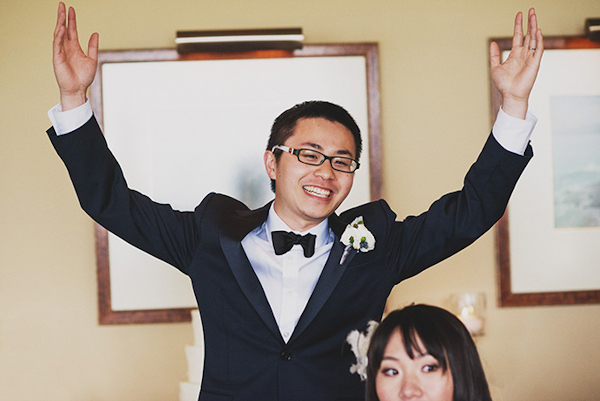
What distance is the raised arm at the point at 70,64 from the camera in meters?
1.85

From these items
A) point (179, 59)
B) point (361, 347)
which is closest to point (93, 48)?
point (361, 347)

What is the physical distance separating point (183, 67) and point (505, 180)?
1.88 meters

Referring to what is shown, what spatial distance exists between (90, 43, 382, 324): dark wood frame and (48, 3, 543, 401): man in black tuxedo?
1.13 m

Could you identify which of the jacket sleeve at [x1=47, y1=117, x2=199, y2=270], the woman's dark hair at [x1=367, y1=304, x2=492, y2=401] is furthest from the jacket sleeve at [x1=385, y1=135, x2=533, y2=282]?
the jacket sleeve at [x1=47, y1=117, x2=199, y2=270]

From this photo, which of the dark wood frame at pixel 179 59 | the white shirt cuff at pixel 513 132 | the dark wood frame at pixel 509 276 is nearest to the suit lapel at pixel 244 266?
the white shirt cuff at pixel 513 132

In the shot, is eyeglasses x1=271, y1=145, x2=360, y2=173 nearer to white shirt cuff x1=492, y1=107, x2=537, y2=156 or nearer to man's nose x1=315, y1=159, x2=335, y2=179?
man's nose x1=315, y1=159, x2=335, y2=179

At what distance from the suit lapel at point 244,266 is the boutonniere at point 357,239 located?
267 millimetres

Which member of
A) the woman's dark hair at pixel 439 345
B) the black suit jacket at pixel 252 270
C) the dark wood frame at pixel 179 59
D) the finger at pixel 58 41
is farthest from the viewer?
the dark wood frame at pixel 179 59

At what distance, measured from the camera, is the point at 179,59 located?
3299 millimetres

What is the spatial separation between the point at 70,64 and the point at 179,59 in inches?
57.3

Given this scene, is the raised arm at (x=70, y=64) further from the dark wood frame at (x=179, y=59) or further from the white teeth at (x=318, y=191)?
the dark wood frame at (x=179, y=59)

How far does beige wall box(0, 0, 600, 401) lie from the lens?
3307 millimetres

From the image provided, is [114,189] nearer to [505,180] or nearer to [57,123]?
[57,123]

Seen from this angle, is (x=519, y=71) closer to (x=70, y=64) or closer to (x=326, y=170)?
(x=326, y=170)
